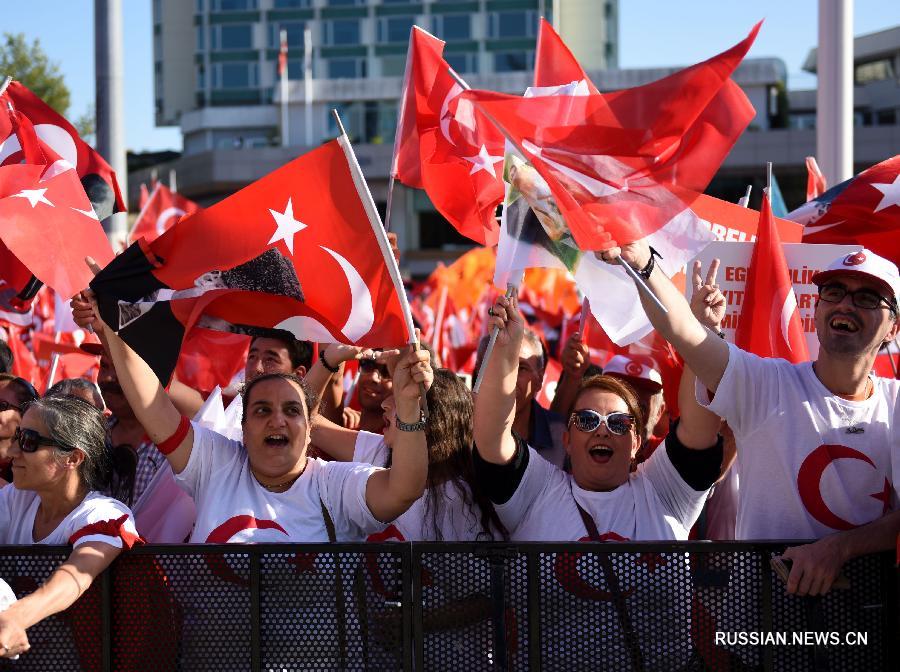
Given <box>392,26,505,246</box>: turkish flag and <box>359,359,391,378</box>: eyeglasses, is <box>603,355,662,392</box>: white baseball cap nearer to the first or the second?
<box>392,26,505,246</box>: turkish flag

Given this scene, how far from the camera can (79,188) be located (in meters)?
5.92

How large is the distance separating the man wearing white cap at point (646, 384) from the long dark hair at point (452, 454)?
4.14ft

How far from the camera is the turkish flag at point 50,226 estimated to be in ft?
18.0

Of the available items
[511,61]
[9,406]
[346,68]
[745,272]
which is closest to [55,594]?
[9,406]

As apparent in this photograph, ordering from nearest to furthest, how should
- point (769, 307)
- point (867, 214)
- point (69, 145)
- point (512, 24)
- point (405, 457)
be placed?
point (405, 457) < point (769, 307) < point (867, 214) < point (69, 145) < point (512, 24)

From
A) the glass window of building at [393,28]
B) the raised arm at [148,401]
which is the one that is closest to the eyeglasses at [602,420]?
the raised arm at [148,401]

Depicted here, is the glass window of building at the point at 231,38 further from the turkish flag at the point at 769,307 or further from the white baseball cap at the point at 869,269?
the white baseball cap at the point at 869,269

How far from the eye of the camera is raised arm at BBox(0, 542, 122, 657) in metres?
3.16

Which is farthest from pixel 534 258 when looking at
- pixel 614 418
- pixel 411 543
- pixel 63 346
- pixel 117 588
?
pixel 63 346

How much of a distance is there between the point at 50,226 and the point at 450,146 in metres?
1.87

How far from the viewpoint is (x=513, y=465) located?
3.93 meters

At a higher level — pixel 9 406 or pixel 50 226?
pixel 50 226

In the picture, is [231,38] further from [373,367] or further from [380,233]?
[380,233]

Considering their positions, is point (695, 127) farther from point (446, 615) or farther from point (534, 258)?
point (446, 615)
